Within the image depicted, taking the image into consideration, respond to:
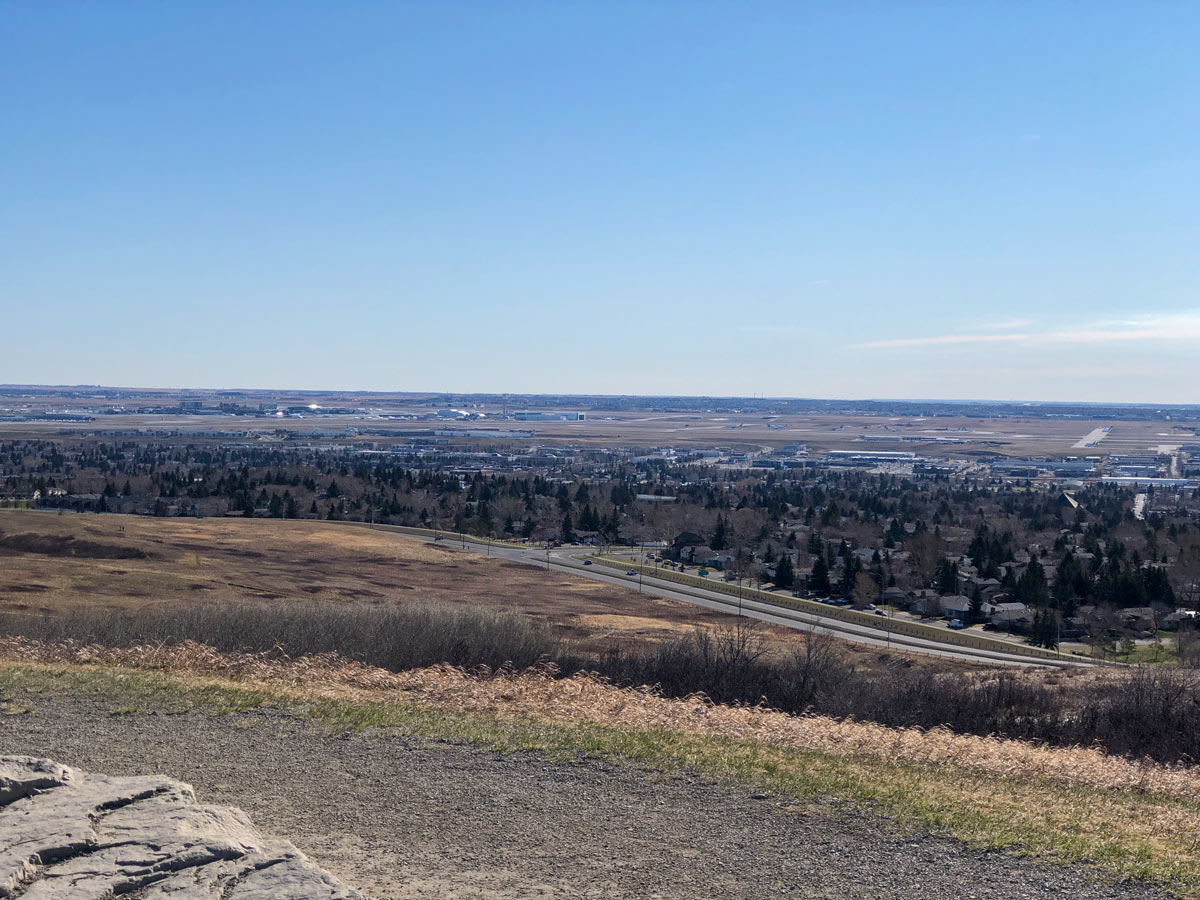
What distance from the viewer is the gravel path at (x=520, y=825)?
7.20 meters

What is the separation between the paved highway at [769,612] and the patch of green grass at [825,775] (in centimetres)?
3201

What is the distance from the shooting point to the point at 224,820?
6.88m

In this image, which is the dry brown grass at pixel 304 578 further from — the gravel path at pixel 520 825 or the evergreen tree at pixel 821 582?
the gravel path at pixel 520 825

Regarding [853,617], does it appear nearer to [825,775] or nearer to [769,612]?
[769,612]

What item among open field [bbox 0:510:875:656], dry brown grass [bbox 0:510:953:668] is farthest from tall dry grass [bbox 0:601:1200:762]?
dry brown grass [bbox 0:510:953:668]

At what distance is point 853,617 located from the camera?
52.7 m

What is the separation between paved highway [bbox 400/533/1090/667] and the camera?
143 feet

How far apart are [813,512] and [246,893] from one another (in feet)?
315

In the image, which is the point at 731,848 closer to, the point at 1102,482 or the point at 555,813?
the point at 555,813

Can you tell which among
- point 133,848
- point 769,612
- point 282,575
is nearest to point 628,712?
point 133,848

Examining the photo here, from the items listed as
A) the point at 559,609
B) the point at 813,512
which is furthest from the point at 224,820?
the point at 813,512

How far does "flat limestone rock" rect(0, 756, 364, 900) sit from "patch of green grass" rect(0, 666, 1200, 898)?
409 cm

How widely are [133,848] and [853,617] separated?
49.4 metres

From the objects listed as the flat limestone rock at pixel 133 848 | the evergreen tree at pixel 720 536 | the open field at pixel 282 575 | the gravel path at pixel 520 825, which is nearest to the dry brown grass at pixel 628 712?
the gravel path at pixel 520 825
